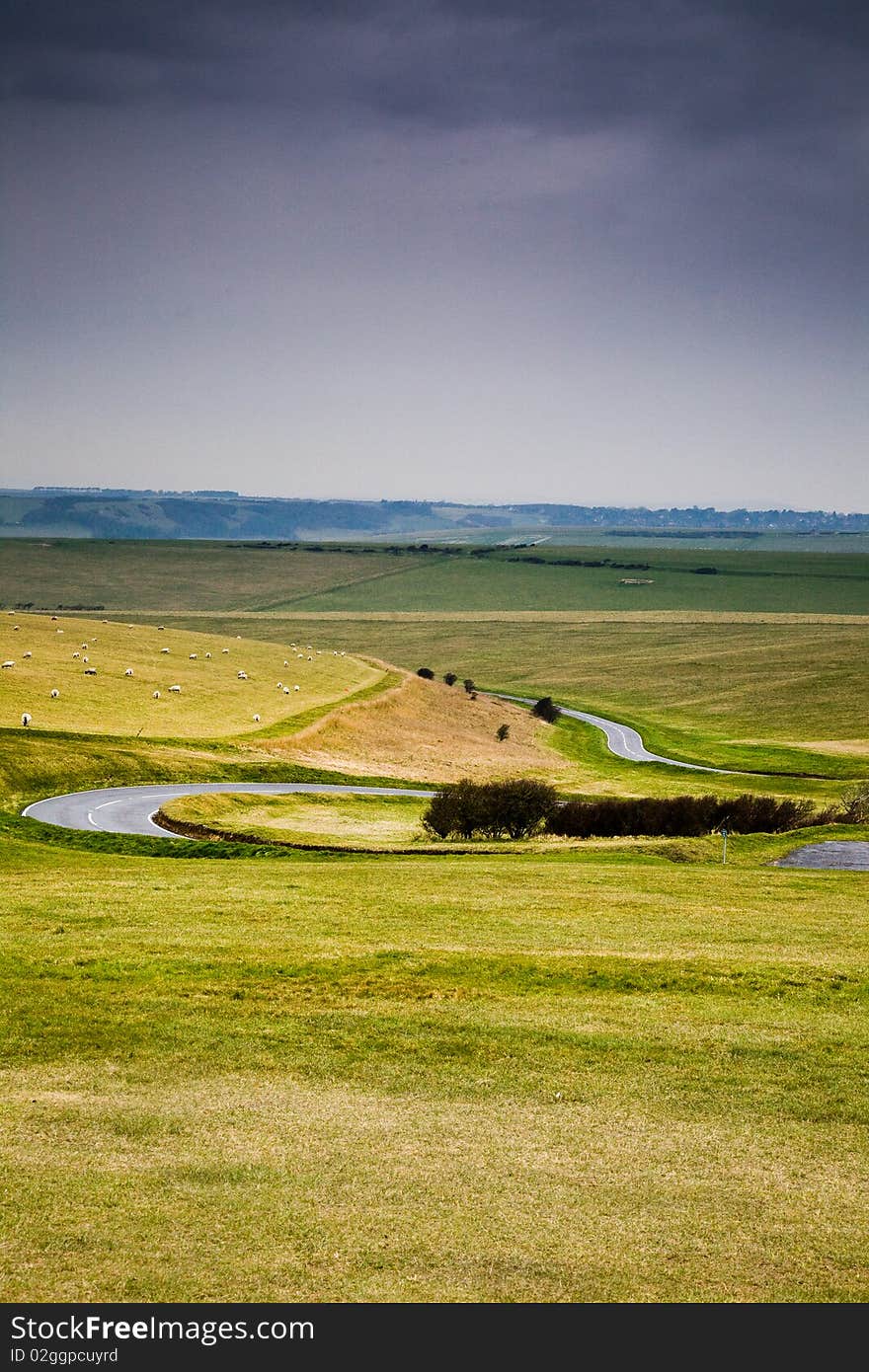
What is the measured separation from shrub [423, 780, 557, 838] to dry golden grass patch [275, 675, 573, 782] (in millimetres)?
19031

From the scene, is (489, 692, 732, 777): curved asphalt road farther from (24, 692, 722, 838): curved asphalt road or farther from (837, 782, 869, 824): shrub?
(24, 692, 722, 838): curved asphalt road

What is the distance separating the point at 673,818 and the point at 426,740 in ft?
124

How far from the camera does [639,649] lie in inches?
6831

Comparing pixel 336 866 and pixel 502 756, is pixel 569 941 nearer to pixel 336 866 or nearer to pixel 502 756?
pixel 336 866

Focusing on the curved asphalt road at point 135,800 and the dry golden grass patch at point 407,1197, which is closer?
the dry golden grass patch at point 407,1197

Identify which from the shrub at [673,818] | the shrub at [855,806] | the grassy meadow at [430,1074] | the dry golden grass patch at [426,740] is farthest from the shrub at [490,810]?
the dry golden grass patch at [426,740]

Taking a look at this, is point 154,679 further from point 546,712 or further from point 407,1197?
point 407,1197

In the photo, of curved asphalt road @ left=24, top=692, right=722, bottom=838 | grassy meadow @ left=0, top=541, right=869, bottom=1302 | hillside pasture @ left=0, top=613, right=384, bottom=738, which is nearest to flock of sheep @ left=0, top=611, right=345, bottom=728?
hillside pasture @ left=0, top=613, right=384, bottom=738

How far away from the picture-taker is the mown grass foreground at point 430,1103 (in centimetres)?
1127

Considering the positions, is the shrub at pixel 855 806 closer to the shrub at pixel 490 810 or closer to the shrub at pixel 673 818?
the shrub at pixel 673 818

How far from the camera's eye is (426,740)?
3430 inches
